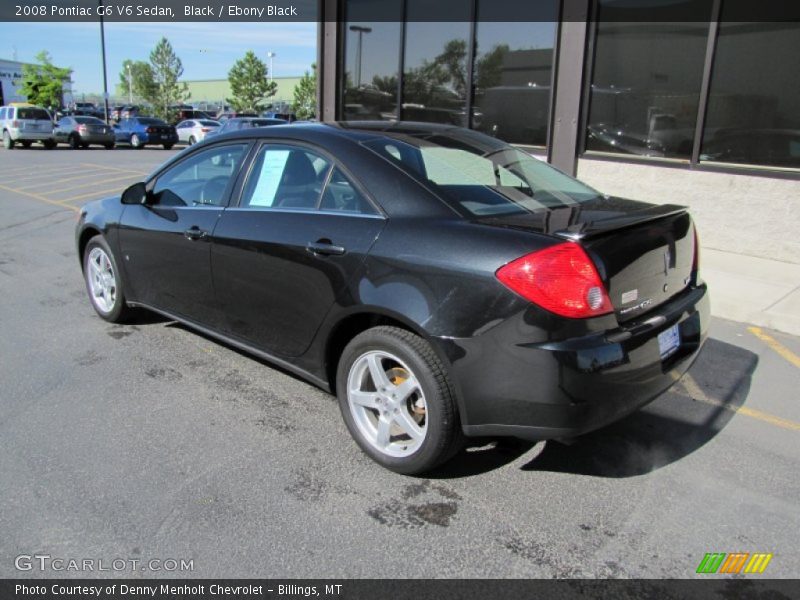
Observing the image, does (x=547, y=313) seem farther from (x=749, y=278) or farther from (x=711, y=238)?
(x=711, y=238)

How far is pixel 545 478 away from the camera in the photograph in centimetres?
306

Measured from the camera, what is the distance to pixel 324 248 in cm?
320

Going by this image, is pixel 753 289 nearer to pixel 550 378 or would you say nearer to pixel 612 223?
pixel 612 223

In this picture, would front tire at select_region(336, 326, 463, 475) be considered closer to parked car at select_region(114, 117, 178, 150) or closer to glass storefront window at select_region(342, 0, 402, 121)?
glass storefront window at select_region(342, 0, 402, 121)

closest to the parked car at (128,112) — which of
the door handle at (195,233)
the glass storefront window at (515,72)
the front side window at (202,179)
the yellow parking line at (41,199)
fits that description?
the yellow parking line at (41,199)

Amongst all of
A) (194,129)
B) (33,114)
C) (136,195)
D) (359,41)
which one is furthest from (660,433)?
(194,129)

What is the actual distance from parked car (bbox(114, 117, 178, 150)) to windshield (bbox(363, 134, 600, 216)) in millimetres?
29628

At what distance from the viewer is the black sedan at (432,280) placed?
8.45 ft

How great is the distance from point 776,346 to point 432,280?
12.0 ft

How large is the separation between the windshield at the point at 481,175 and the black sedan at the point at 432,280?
0.04 feet

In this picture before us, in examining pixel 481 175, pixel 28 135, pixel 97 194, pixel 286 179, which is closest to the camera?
pixel 481 175

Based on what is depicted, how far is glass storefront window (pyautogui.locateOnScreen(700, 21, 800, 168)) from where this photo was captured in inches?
310

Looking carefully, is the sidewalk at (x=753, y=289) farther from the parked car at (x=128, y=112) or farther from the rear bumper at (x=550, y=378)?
the parked car at (x=128, y=112)

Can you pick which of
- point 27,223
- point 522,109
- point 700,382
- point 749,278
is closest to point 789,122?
point 749,278
